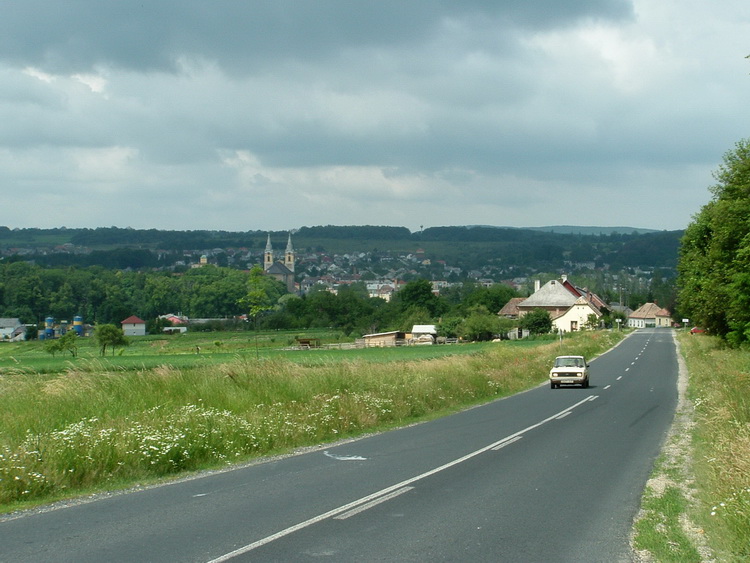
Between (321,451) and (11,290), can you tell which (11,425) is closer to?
(321,451)

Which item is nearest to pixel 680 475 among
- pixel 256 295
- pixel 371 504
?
pixel 371 504

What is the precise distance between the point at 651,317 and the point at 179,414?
602 feet

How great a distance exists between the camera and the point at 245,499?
1034 cm

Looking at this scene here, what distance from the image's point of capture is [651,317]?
185625mm

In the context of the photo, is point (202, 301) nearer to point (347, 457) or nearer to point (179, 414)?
point (179, 414)

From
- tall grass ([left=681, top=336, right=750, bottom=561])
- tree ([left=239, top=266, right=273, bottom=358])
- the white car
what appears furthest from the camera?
tree ([left=239, top=266, right=273, bottom=358])

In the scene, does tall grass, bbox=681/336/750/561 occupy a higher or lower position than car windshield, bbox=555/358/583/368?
higher

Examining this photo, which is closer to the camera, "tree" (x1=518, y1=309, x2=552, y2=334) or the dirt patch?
the dirt patch

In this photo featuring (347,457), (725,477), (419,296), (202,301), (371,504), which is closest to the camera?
(371,504)

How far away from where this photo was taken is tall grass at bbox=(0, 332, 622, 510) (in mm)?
11789

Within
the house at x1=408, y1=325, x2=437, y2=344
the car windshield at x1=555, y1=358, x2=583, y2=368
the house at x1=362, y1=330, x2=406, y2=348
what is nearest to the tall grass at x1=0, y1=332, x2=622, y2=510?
the car windshield at x1=555, y1=358, x2=583, y2=368

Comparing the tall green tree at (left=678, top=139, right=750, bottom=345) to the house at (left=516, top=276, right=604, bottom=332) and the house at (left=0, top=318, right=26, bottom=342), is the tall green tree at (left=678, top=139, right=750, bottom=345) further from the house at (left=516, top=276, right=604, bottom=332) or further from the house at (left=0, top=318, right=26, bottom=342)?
the house at (left=0, top=318, right=26, bottom=342)

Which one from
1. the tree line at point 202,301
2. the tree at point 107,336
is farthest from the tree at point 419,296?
the tree at point 107,336

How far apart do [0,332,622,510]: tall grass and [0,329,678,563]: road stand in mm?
1076
